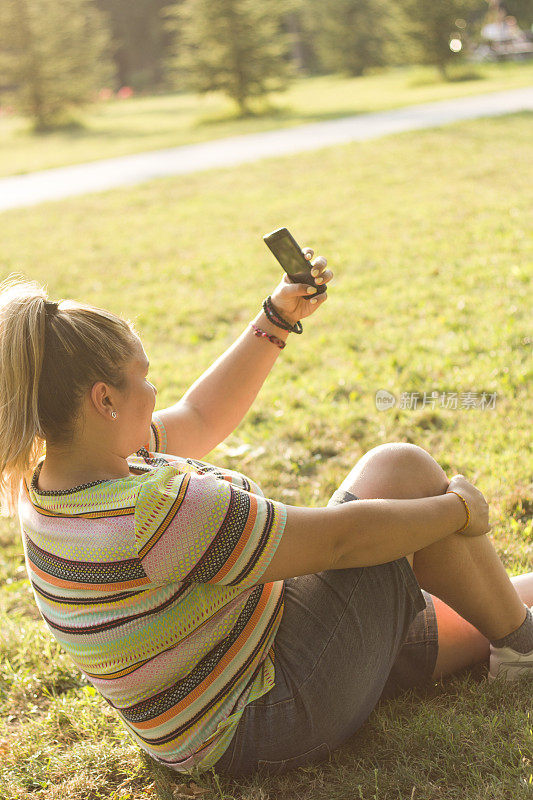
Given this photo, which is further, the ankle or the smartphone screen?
the smartphone screen

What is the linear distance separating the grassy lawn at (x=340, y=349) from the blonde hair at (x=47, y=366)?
950 millimetres

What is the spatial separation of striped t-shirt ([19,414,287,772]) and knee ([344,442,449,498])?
0.35 metres

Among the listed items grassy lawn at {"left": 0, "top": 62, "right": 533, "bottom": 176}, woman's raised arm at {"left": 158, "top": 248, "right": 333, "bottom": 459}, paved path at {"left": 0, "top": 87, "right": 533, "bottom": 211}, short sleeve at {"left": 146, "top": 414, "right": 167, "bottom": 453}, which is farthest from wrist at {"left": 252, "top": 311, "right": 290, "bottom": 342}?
grassy lawn at {"left": 0, "top": 62, "right": 533, "bottom": 176}

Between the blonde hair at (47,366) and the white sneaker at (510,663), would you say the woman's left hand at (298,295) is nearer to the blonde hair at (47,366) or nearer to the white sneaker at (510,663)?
the blonde hair at (47,366)

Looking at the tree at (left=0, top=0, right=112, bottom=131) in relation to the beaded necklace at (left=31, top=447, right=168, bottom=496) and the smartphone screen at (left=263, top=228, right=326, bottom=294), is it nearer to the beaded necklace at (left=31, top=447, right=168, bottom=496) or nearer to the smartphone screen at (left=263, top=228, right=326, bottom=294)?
the smartphone screen at (left=263, top=228, right=326, bottom=294)

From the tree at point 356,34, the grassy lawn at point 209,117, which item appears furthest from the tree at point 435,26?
the tree at point 356,34

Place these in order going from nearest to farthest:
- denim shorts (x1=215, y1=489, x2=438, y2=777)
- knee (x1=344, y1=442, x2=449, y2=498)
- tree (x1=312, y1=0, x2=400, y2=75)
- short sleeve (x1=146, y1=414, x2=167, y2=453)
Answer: denim shorts (x1=215, y1=489, x2=438, y2=777)
knee (x1=344, y1=442, x2=449, y2=498)
short sleeve (x1=146, y1=414, x2=167, y2=453)
tree (x1=312, y1=0, x2=400, y2=75)

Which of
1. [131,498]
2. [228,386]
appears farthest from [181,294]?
[131,498]

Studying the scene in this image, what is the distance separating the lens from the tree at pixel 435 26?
22.7 meters

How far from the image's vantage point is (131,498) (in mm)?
1593

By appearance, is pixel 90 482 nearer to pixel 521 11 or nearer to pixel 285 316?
pixel 285 316

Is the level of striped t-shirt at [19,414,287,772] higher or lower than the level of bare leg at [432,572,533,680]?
higher

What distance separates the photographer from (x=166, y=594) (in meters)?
1.69

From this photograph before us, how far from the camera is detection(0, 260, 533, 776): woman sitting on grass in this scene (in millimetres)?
1621
